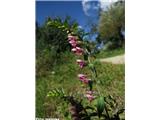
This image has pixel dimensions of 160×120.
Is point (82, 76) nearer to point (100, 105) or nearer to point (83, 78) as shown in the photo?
point (83, 78)

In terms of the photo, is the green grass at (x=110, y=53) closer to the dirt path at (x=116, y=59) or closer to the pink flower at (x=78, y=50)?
the dirt path at (x=116, y=59)

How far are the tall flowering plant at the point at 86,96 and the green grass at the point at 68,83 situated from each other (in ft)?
0.13

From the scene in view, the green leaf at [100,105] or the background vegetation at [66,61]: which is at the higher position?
the background vegetation at [66,61]

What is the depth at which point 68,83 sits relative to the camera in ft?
12.5

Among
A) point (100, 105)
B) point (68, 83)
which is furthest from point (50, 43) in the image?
point (100, 105)

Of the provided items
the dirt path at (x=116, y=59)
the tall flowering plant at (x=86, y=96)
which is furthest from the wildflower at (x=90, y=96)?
the dirt path at (x=116, y=59)

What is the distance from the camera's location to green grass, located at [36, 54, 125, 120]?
3.70m

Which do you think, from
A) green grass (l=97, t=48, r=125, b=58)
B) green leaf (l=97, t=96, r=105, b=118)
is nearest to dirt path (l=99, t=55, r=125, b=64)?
green grass (l=97, t=48, r=125, b=58)

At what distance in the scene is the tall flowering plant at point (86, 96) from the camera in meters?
3.63

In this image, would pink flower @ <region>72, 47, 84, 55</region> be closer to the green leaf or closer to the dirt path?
the dirt path

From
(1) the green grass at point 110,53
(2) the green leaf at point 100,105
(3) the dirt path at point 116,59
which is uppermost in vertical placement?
(1) the green grass at point 110,53

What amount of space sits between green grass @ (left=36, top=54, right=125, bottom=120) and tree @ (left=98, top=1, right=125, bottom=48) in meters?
0.14
